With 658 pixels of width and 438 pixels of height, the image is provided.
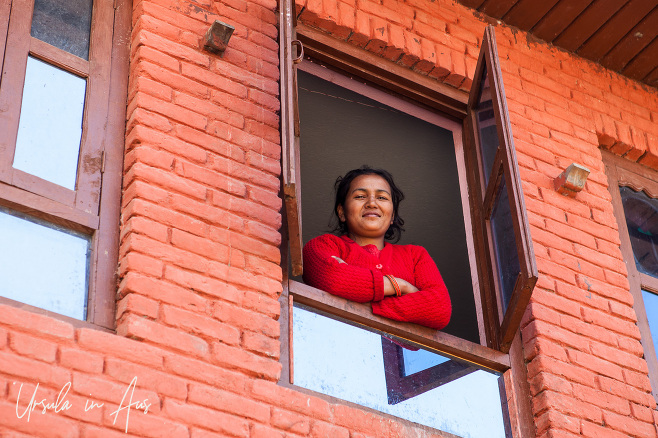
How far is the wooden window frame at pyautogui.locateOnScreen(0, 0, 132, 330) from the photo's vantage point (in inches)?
A: 149

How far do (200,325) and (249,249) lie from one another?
Result: 47cm

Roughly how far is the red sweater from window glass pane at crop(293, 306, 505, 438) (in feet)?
0.45

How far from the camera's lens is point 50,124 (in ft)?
13.4

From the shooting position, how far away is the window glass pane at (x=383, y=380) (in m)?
4.14

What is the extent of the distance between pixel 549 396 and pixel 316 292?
115 centimetres

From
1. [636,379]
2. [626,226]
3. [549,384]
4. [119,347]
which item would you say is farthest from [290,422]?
[626,226]

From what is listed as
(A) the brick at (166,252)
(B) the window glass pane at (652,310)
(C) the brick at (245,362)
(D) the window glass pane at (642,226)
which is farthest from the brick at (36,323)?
(D) the window glass pane at (642,226)

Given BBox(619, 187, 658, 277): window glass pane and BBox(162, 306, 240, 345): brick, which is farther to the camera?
BBox(619, 187, 658, 277): window glass pane

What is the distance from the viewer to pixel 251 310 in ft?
13.0

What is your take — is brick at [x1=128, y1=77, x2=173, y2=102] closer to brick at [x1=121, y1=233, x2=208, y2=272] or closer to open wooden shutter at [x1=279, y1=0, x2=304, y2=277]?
open wooden shutter at [x1=279, y1=0, x2=304, y2=277]

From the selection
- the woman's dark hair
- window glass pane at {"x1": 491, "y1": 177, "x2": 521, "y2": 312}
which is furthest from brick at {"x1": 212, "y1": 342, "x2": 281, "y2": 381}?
the woman's dark hair

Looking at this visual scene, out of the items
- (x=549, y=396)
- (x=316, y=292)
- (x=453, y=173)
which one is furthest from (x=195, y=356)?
(x=453, y=173)

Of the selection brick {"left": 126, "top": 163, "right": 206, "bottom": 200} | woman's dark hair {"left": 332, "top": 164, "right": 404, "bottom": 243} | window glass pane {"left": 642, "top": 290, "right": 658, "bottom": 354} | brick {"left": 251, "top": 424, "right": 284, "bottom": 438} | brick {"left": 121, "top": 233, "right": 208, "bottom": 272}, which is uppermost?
woman's dark hair {"left": 332, "top": 164, "right": 404, "bottom": 243}

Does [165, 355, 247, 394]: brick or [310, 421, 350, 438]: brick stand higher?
[165, 355, 247, 394]: brick
